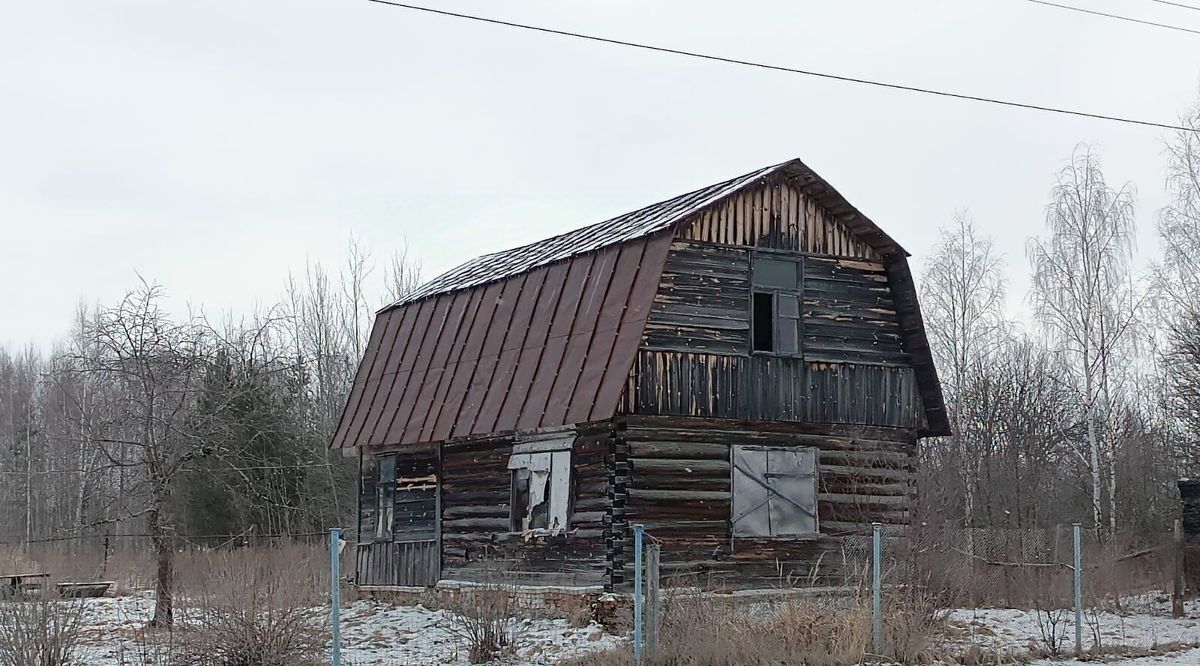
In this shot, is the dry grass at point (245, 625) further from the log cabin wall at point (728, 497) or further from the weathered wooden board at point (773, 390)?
the weathered wooden board at point (773, 390)

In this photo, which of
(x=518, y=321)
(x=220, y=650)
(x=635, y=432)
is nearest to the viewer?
(x=220, y=650)

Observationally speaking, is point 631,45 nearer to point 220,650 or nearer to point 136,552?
point 220,650

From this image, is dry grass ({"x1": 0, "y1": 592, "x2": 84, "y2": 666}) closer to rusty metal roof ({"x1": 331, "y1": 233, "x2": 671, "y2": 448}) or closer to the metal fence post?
the metal fence post

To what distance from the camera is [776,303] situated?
2103 centimetres

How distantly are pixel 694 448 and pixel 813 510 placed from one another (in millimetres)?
2447

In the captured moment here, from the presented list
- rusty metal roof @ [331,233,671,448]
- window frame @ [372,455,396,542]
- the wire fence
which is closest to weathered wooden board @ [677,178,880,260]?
rusty metal roof @ [331,233,671,448]

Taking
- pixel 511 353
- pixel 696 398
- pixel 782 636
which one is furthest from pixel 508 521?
pixel 782 636

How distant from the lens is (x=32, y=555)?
38844 mm

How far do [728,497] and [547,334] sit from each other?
13.3 ft

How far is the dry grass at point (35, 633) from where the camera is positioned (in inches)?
501

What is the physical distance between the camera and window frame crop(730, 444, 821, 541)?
800 inches

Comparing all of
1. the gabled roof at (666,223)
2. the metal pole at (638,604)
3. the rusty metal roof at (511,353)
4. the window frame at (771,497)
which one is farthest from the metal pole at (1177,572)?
the metal pole at (638,604)

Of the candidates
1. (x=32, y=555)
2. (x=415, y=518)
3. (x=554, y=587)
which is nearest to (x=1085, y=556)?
(x=554, y=587)

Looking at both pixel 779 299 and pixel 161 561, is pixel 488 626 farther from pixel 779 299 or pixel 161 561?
pixel 779 299
